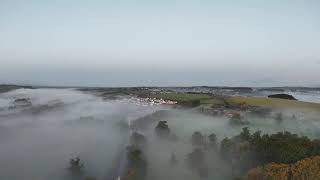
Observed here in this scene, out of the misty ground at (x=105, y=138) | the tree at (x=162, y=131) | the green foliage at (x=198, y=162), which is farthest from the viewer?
the tree at (x=162, y=131)

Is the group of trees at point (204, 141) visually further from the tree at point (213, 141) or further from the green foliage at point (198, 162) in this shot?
the green foliage at point (198, 162)

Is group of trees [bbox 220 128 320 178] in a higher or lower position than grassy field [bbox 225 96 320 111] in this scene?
lower

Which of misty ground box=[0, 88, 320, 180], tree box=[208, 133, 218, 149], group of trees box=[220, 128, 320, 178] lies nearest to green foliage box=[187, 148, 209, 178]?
misty ground box=[0, 88, 320, 180]

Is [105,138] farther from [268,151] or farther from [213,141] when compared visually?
[268,151]

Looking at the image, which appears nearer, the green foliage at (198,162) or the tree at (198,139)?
the green foliage at (198,162)

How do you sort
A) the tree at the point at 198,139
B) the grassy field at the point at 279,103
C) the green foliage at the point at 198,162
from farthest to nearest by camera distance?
the grassy field at the point at 279,103, the tree at the point at 198,139, the green foliage at the point at 198,162

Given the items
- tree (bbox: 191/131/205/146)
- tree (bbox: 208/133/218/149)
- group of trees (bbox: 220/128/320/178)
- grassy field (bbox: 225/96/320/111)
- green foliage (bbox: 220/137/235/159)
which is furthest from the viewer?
grassy field (bbox: 225/96/320/111)

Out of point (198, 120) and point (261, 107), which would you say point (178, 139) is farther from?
point (261, 107)

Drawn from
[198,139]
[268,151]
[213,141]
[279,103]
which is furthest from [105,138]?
[279,103]

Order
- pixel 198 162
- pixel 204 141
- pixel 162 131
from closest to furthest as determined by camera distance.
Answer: pixel 198 162 → pixel 204 141 → pixel 162 131

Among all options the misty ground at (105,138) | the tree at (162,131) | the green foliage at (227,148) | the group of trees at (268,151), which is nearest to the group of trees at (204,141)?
the misty ground at (105,138)

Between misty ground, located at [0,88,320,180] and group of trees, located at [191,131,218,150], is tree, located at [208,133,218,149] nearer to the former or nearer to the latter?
group of trees, located at [191,131,218,150]

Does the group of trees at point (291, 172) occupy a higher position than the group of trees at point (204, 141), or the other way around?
the group of trees at point (291, 172)
